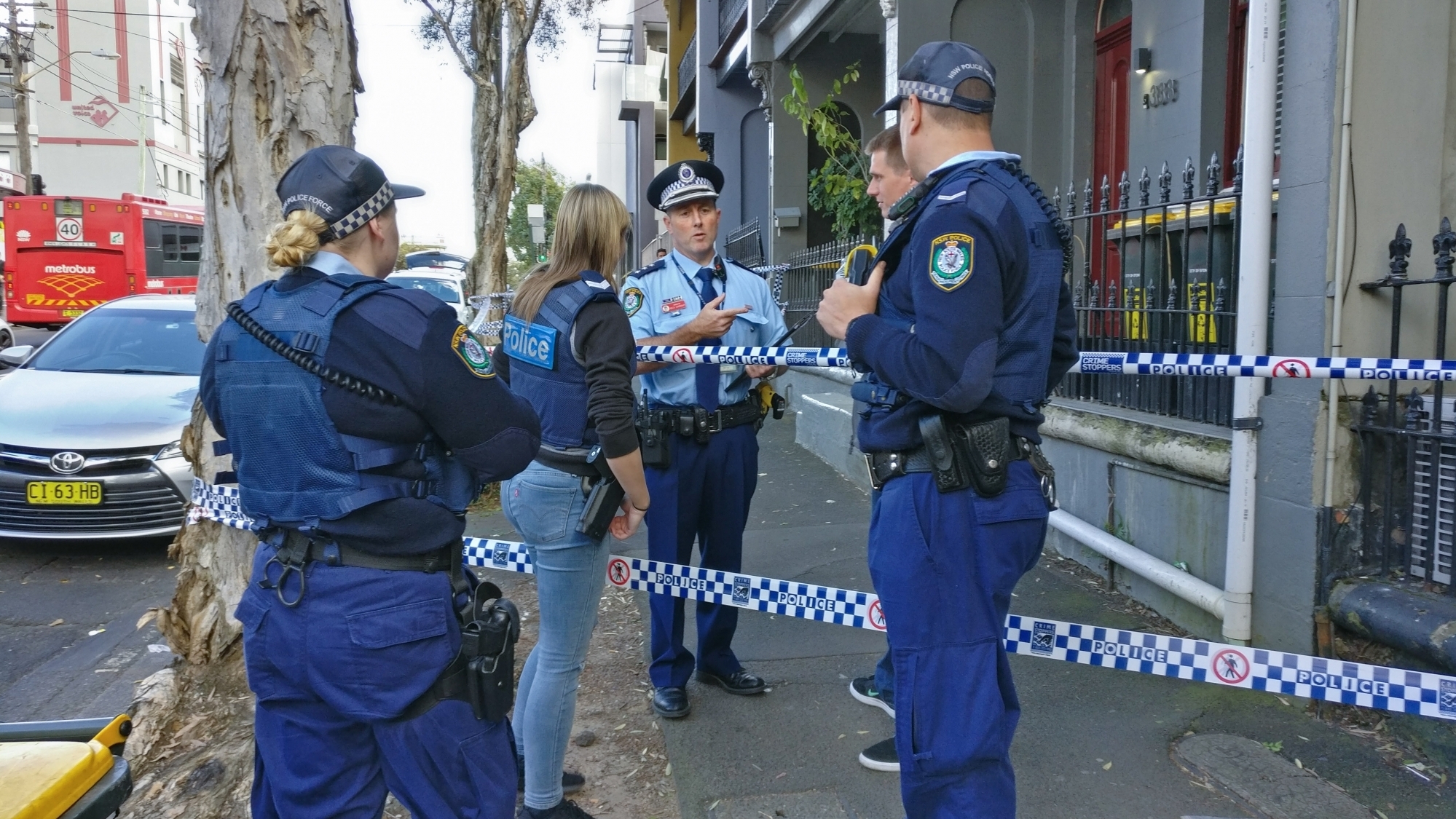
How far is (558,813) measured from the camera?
3080 mm

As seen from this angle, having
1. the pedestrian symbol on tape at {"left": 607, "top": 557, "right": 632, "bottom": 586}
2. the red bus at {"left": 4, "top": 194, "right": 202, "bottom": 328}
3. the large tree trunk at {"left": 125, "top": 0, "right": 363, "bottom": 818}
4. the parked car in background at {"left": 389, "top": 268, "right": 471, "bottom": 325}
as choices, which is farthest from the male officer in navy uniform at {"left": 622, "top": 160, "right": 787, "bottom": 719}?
the red bus at {"left": 4, "top": 194, "right": 202, "bottom": 328}

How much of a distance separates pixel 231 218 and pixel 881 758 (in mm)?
3040

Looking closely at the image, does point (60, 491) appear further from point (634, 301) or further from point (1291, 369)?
point (1291, 369)

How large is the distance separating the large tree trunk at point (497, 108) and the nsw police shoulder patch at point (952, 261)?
340 inches

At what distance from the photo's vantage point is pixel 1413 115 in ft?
12.0

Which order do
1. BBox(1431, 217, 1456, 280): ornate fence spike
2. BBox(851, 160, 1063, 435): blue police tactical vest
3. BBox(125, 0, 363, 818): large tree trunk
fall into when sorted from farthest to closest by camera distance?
BBox(125, 0, 363, 818): large tree trunk → BBox(1431, 217, 1456, 280): ornate fence spike → BBox(851, 160, 1063, 435): blue police tactical vest

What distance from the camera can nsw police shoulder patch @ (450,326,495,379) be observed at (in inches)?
84.9

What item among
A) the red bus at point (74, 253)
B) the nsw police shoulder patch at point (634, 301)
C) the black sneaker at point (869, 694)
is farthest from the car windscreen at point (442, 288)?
the black sneaker at point (869, 694)

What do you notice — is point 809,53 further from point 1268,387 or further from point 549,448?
point 549,448

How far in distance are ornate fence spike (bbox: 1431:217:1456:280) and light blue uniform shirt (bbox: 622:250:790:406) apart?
2.34 m

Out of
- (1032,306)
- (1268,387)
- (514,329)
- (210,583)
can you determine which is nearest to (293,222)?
(514,329)

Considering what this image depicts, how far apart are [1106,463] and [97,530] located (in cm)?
596

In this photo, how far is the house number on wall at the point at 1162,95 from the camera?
7.32 meters

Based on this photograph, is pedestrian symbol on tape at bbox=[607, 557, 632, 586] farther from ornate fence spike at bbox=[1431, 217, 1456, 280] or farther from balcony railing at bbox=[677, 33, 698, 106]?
balcony railing at bbox=[677, 33, 698, 106]
